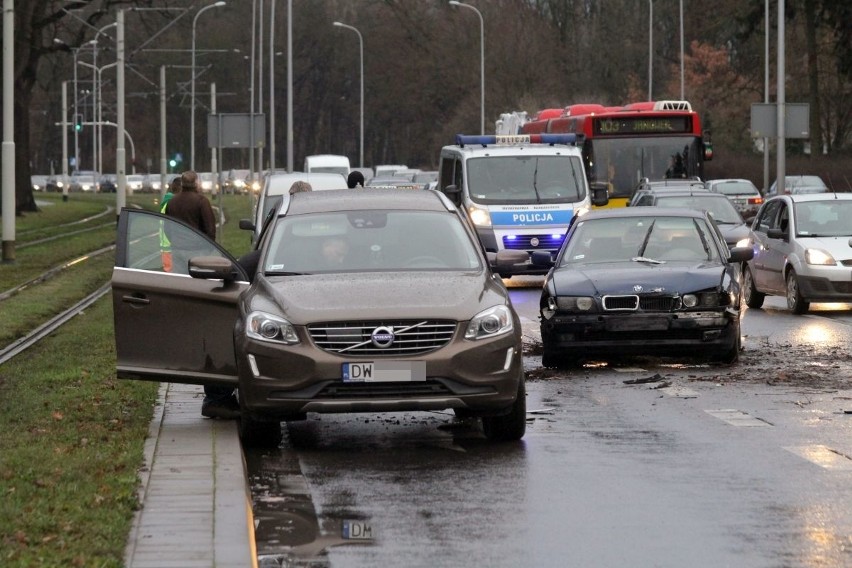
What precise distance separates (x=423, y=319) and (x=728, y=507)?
8.21ft

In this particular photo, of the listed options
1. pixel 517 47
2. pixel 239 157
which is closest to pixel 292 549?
pixel 517 47

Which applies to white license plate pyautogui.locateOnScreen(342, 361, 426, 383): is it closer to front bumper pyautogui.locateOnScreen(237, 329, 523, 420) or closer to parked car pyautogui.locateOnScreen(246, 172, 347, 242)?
front bumper pyautogui.locateOnScreen(237, 329, 523, 420)

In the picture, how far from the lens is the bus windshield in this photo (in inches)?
1426

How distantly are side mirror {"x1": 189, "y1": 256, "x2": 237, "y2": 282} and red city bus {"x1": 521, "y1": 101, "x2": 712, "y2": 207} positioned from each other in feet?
82.1

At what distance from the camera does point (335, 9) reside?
11469cm

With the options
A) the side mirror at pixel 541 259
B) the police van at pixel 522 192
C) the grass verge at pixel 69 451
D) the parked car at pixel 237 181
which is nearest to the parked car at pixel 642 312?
the side mirror at pixel 541 259

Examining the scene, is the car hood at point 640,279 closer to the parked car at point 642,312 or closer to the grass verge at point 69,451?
the parked car at point 642,312

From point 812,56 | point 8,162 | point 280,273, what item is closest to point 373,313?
point 280,273

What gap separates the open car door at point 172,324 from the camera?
11570mm

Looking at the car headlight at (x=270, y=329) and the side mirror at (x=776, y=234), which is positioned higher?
the side mirror at (x=776, y=234)

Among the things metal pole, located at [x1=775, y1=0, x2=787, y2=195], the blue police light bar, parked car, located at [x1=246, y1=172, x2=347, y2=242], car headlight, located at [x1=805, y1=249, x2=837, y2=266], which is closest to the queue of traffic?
car headlight, located at [x1=805, y1=249, x2=837, y2=266]

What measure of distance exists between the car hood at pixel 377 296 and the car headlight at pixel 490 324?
1.7 inches

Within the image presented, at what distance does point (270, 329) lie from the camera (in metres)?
10.6

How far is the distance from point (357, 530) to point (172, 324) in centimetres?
382
